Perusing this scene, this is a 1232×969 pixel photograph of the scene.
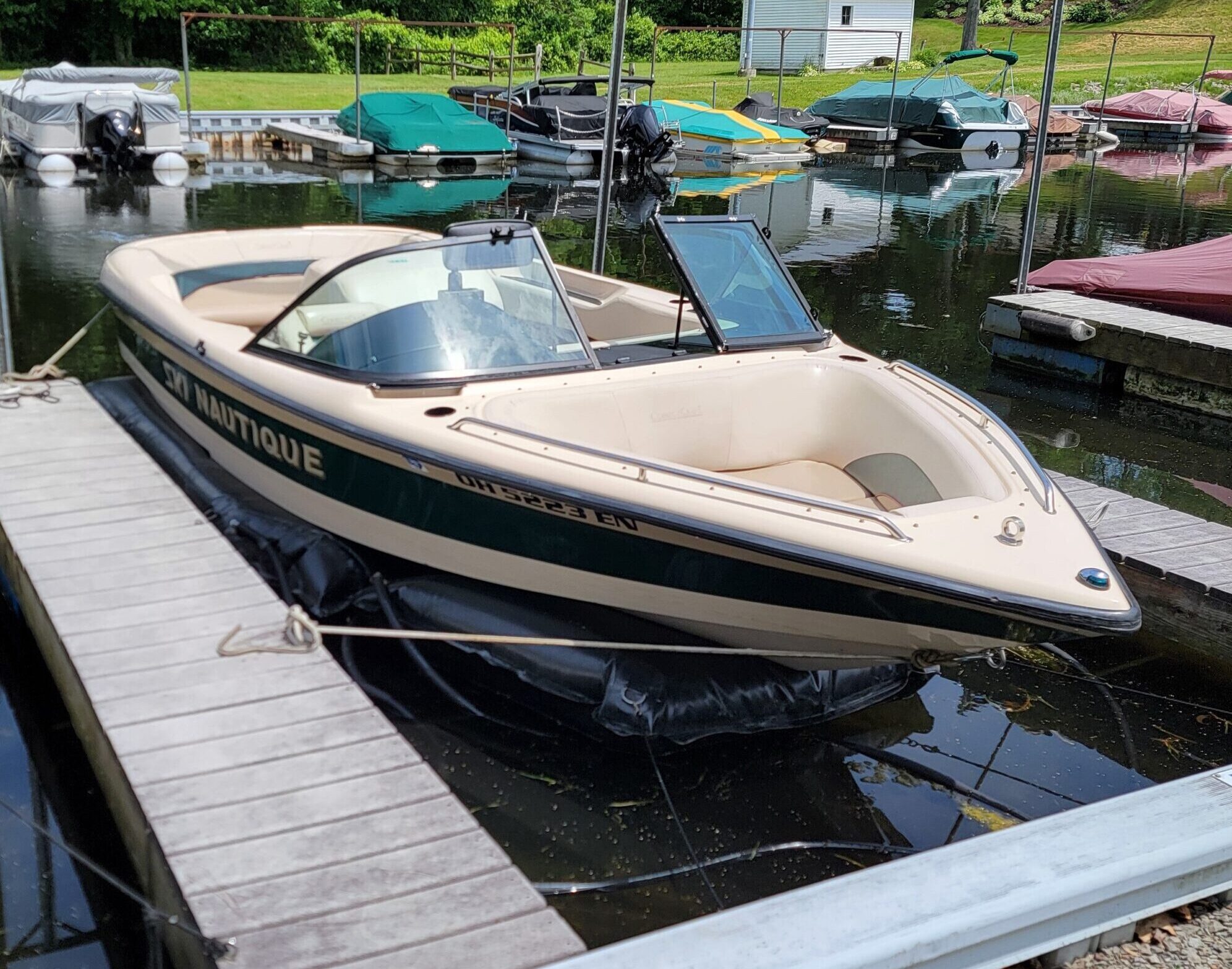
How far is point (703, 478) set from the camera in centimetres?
432

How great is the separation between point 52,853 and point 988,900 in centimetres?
290

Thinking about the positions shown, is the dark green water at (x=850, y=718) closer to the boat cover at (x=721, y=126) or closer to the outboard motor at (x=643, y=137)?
the outboard motor at (x=643, y=137)

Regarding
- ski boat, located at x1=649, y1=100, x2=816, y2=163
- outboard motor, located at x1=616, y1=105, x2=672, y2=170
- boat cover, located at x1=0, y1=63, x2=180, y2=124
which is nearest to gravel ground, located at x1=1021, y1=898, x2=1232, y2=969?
boat cover, located at x1=0, y1=63, x2=180, y2=124

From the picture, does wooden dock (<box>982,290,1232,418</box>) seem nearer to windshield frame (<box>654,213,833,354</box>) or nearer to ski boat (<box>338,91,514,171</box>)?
windshield frame (<box>654,213,833,354</box>)

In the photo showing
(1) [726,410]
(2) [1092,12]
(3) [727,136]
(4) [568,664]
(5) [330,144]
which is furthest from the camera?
(2) [1092,12]

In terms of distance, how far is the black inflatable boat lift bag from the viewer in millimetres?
4551

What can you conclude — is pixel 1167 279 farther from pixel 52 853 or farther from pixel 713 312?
pixel 52 853

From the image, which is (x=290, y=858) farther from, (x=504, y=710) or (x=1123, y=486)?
(x=1123, y=486)

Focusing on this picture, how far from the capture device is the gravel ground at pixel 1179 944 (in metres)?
2.94

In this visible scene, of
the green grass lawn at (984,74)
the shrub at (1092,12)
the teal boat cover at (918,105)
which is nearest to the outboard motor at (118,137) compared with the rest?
the green grass lawn at (984,74)

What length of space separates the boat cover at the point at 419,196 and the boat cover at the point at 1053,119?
15912mm

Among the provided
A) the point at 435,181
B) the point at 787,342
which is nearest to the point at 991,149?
the point at 435,181

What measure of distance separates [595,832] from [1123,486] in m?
5.06

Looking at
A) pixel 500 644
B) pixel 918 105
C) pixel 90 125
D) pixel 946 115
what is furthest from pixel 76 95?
pixel 946 115
